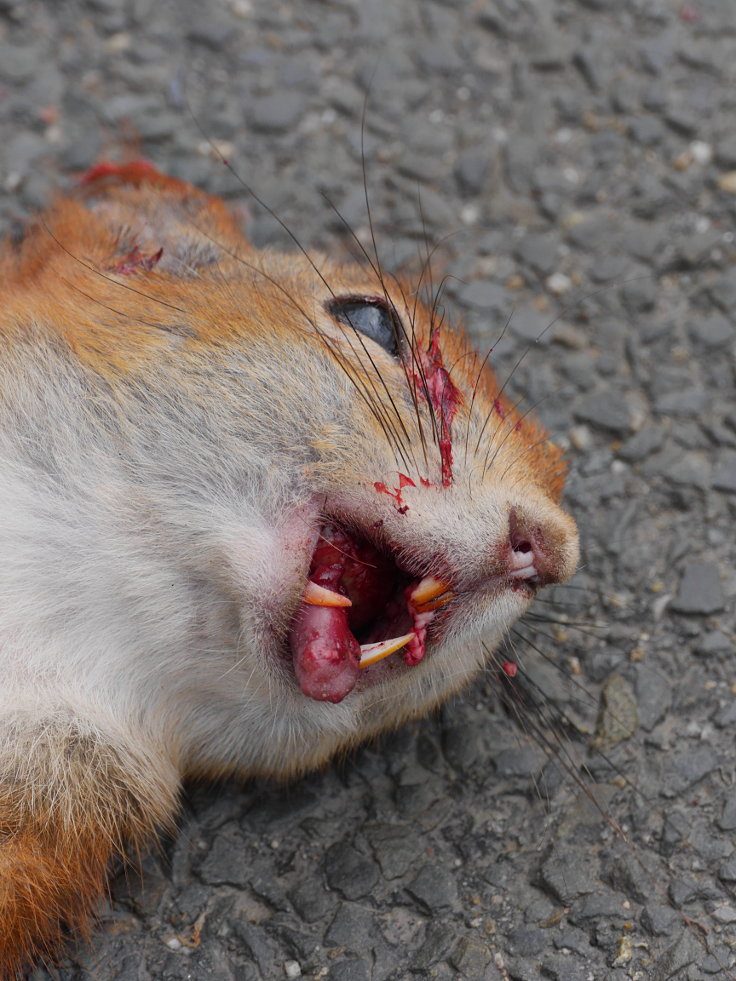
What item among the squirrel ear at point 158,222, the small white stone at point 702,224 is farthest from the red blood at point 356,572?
the small white stone at point 702,224

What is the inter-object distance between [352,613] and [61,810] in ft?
2.88

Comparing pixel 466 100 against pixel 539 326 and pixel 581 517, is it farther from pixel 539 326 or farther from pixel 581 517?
pixel 581 517

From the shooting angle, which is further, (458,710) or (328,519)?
(458,710)

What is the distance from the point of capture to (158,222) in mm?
3488

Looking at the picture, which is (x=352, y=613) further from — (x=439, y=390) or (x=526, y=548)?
(x=439, y=390)

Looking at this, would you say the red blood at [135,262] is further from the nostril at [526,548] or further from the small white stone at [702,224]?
the small white stone at [702,224]

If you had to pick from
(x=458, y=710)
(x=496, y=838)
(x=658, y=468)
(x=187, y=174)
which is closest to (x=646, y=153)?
(x=658, y=468)

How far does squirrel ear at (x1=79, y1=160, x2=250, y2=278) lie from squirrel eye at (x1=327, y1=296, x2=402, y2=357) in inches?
15.9

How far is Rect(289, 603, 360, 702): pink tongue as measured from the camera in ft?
8.61

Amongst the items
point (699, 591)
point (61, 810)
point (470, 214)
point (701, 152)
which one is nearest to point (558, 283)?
point (470, 214)

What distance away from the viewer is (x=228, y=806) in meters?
3.36

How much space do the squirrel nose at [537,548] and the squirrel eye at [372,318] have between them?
0.65 meters

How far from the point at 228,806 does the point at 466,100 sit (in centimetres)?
304

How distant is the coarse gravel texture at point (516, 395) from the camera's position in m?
3.18
